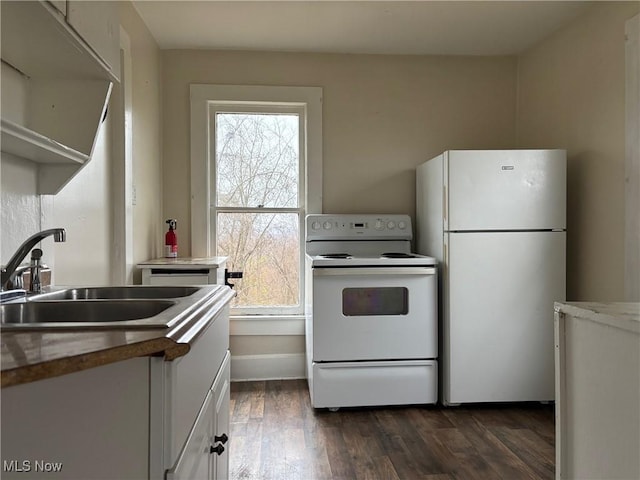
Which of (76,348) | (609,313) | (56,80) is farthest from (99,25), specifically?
(609,313)

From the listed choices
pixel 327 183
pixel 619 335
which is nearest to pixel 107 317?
pixel 619 335

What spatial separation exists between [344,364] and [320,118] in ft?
Answer: 5.40

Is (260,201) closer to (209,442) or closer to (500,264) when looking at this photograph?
(500,264)

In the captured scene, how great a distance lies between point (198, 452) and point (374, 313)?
1719 millimetres

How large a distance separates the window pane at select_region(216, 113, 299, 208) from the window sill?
78 cm

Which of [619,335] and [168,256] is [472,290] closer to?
[619,335]

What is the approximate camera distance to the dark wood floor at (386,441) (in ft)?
6.19

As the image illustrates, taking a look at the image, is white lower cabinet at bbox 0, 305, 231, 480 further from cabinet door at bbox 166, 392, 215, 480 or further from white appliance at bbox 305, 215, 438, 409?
white appliance at bbox 305, 215, 438, 409

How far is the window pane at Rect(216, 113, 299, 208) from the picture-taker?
310 cm

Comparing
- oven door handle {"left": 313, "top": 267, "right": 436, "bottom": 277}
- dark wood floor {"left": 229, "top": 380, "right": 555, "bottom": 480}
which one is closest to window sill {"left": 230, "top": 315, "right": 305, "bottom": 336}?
dark wood floor {"left": 229, "top": 380, "right": 555, "bottom": 480}

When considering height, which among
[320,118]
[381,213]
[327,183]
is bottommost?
[381,213]

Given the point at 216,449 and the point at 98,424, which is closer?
the point at 98,424

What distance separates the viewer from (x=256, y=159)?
10.2 feet

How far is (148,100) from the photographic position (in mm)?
2674
